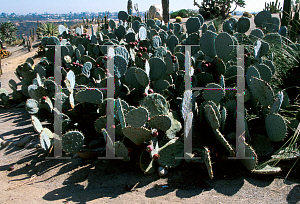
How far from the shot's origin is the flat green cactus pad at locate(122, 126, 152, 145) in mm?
2352

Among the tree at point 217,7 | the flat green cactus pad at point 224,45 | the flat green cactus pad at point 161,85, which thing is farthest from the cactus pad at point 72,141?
the tree at point 217,7

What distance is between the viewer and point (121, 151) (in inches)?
98.2

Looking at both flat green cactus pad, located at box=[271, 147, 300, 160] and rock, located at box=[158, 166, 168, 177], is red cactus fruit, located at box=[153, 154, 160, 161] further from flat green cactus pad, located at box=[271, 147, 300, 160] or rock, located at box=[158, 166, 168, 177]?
flat green cactus pad, located at box=[271, 147, 300, 160]

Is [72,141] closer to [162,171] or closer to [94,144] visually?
[94,144]

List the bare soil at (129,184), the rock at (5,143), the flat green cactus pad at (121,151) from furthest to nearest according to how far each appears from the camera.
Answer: the rock at (5,143) < the flat green cactus pad at (121,151) < the bare soil at (129,184)

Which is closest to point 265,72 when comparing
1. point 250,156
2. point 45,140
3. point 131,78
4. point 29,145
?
point 250,156

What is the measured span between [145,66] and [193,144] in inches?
42.6

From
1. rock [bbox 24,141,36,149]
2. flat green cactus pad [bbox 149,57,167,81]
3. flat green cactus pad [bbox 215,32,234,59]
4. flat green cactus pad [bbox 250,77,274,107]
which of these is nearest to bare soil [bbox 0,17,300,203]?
rock [bbox 24,141,36,149]

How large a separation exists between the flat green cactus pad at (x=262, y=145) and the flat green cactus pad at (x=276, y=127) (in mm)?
97

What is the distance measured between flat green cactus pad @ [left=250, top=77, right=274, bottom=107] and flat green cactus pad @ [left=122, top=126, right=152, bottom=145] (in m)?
1.13

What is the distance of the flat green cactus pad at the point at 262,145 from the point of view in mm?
2426

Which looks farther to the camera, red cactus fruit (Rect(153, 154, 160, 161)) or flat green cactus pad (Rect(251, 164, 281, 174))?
red cactus fruit (Rect(153, 154, 160, 161))

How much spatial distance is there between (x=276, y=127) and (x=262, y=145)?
270 mm

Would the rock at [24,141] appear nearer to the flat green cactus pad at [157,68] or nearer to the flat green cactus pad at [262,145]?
the flat green cactus pad at [157,68]
